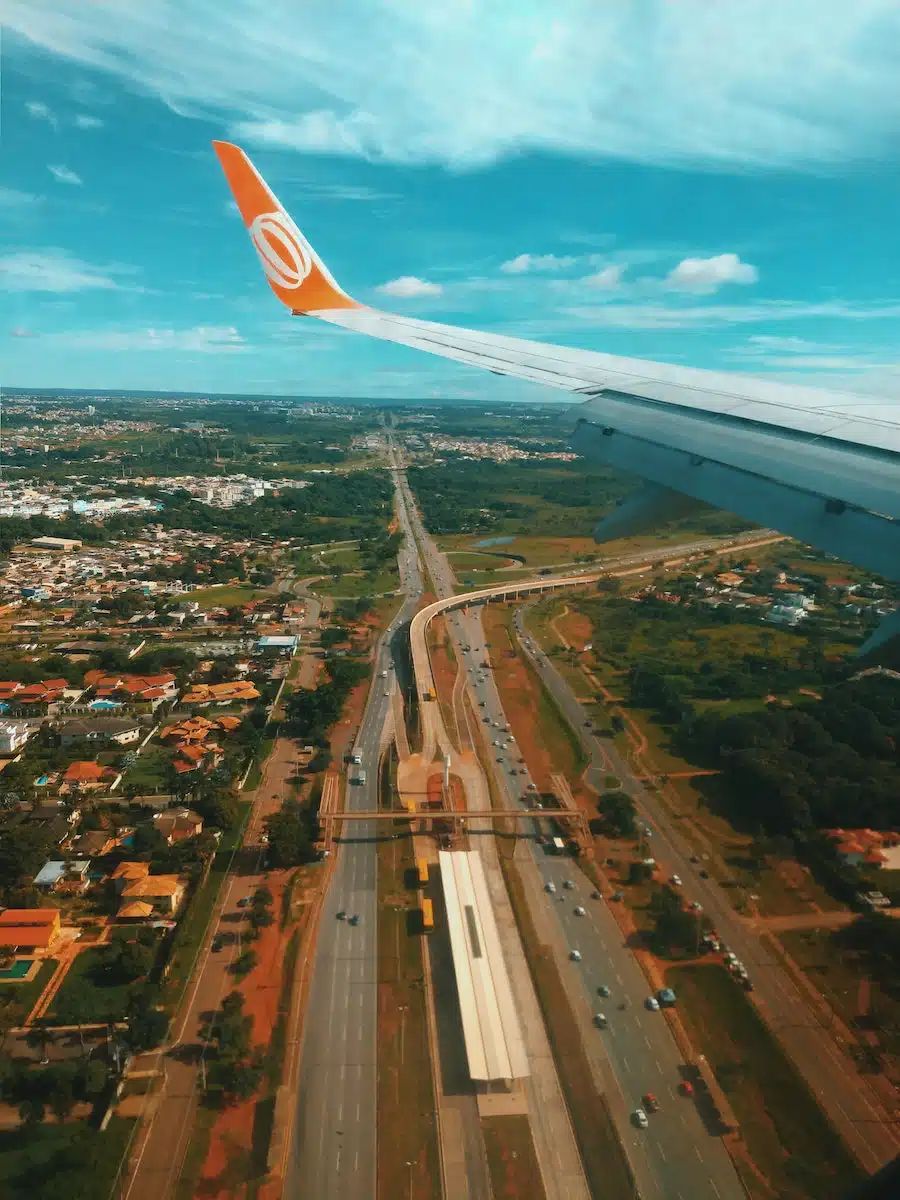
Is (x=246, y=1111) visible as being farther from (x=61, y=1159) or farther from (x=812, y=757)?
(x=812, y=757)

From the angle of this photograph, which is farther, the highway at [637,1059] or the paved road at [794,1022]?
the paved road at [794,1022]

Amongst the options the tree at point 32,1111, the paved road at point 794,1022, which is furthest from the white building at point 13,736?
the paved road at point 794,1022

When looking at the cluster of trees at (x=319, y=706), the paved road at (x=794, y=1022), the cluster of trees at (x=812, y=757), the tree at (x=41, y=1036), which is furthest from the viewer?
the cluster of trees at (x=319, y=706)

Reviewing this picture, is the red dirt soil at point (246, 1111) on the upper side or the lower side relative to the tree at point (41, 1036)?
upper

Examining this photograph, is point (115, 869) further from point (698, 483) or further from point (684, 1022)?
point (698, 483)

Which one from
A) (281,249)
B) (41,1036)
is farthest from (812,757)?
(281,249)

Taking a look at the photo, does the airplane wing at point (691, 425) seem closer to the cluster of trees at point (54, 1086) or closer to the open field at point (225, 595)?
the cluster of trees at point (54, 1086)
